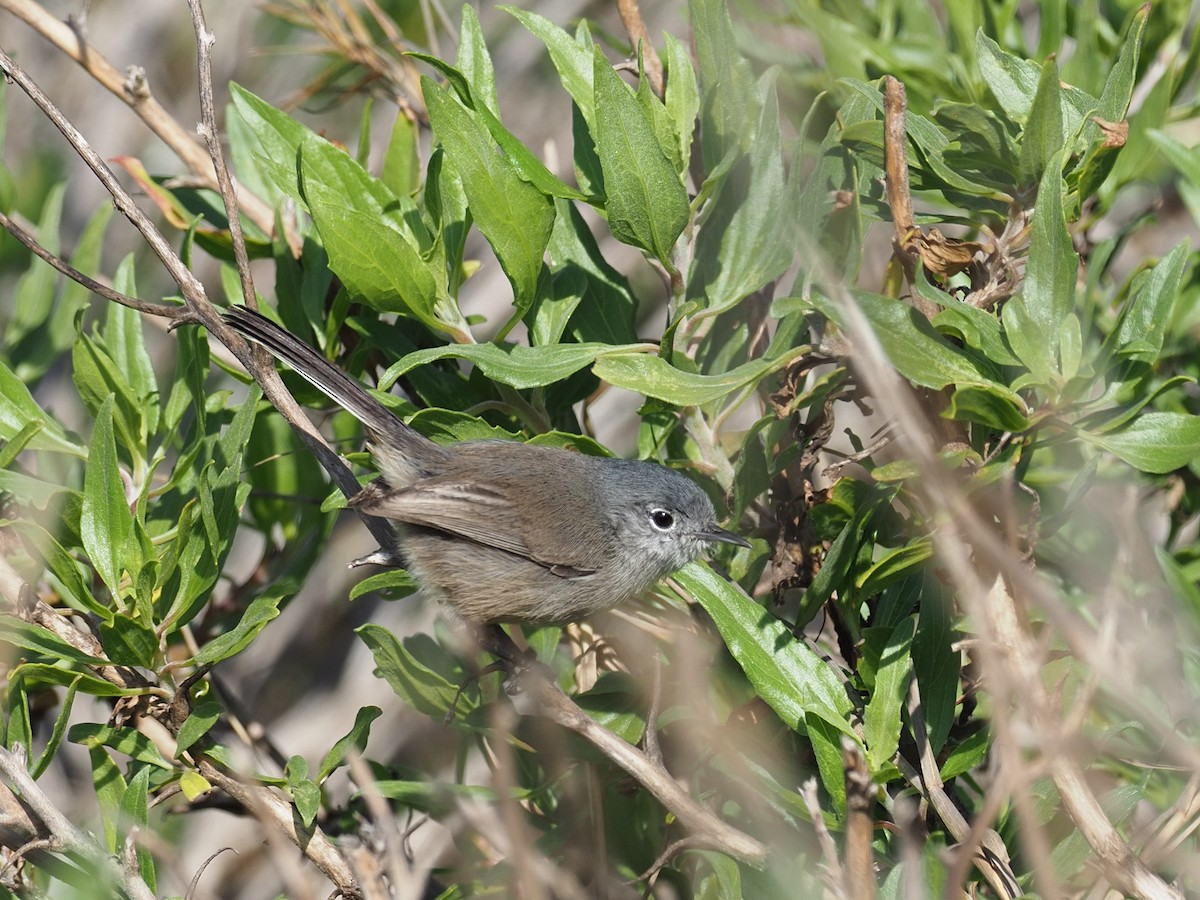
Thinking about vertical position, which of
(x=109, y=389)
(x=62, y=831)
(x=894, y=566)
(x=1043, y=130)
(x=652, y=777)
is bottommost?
(x=652, y=777)

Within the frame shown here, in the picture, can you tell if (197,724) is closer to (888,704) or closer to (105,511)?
(105,511)

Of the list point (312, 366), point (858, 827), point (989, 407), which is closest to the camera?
point (858, 827)

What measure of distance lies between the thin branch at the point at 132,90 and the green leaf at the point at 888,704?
193cm

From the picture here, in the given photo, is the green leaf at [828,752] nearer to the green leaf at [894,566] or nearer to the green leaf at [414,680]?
the green leaf at [894,566]

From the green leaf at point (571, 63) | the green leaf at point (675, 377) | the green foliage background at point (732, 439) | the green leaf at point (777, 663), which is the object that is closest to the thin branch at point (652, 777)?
the green foliage background at point (732, 439)

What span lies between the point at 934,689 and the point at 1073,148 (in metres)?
1.13

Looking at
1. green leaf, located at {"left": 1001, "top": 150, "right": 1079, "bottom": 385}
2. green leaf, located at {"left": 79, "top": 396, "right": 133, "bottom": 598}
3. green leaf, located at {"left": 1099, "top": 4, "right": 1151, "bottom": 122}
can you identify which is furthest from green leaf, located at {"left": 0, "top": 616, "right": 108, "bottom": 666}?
green leaf, located at {"left": 1099, "top": 4, "right": 1151, "bottom": 122}

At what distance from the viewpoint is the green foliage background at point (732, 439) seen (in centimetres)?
224

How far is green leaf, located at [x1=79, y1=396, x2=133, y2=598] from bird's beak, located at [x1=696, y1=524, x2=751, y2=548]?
1.32 meters

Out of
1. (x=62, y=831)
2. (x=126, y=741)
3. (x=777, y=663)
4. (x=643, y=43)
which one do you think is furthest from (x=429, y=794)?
(x=643, y=43)

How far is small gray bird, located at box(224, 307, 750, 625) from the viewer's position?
2979 millimetres

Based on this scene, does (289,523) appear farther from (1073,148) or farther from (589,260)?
(1073,148)

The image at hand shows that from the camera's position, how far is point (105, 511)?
97.8 inches

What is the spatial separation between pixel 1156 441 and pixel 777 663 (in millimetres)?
835
